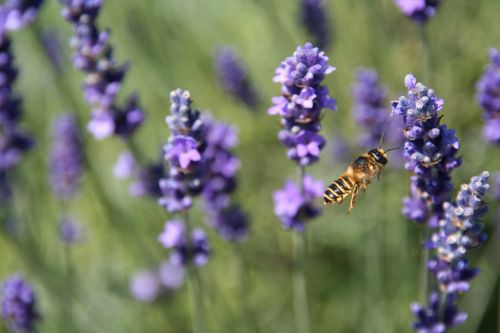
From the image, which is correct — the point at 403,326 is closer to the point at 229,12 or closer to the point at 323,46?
the point at 323,46

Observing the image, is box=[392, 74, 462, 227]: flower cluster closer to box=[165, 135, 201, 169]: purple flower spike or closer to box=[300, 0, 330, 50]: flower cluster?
box=[165, 135, 201, 169]: purple flower spike

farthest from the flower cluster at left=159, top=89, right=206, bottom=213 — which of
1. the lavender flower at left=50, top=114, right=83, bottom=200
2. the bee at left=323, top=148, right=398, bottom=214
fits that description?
the lavender flower at left=50, top=114, right=83, bottom=200

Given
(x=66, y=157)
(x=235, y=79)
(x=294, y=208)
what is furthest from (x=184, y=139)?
(x=66, y=157)

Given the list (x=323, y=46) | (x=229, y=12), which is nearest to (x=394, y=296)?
(x=323, y=46)

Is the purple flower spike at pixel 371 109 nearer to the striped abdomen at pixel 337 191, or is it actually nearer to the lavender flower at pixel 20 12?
the striped abdomen at pixel 337 191

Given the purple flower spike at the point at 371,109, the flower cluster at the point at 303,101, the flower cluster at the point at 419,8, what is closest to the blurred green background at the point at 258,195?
the purple flower spike at the point at 371,109

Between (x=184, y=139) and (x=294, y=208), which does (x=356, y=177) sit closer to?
(x=294, y=208)
